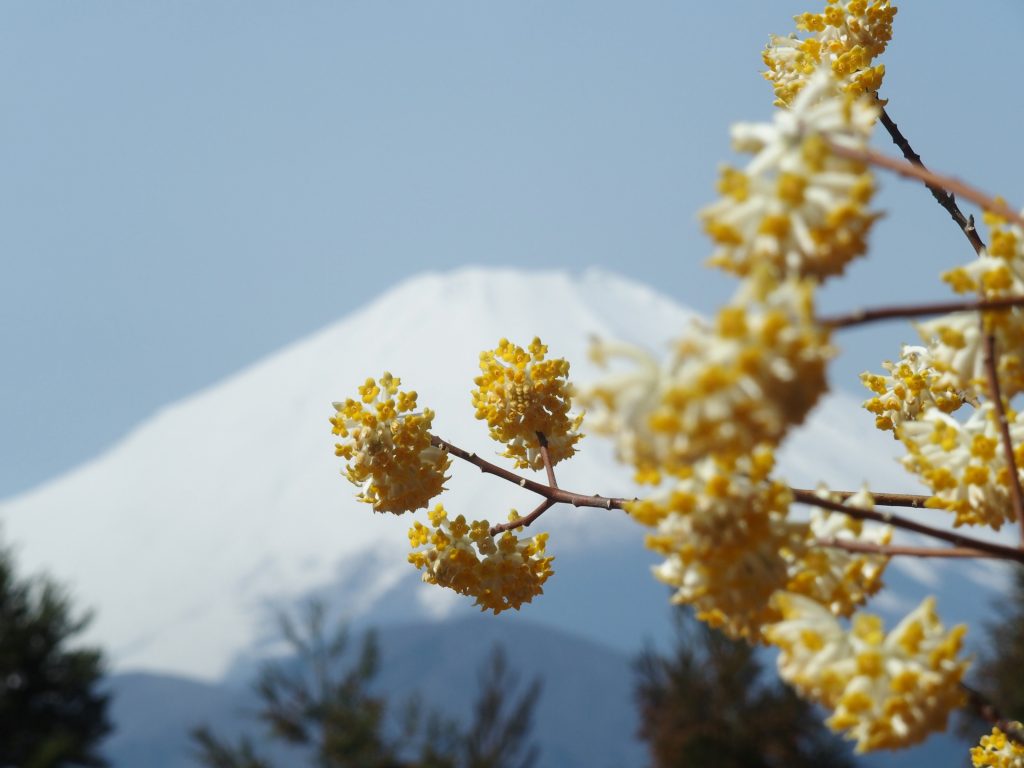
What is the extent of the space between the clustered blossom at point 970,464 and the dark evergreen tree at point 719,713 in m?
26.1

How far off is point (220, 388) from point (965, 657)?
172 metres

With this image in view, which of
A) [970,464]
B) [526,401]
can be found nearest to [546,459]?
[526,401]

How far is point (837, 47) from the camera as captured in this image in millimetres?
3092

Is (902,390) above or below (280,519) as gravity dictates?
below

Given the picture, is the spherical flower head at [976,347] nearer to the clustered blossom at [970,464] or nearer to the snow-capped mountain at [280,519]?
the clustered blossom at [970,464]

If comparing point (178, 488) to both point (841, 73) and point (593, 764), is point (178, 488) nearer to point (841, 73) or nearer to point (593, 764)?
point (593, 764)

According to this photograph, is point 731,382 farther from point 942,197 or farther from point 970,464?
point 942,197

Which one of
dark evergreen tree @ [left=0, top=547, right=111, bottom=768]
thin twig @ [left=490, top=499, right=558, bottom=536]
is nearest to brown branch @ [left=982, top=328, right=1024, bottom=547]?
thin twig @ [left=490, top=499, right=558, bottom=536]

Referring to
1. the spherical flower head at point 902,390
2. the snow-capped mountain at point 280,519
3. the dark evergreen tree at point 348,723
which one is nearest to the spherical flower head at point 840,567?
the spherical flower head at point 902,390

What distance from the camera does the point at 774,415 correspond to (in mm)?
1078

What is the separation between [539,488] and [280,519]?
6396 inches

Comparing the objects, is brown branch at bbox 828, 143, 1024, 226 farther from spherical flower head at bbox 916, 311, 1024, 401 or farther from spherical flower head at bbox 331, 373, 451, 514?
spherical flower head at bbox 331, 373, 451, 514

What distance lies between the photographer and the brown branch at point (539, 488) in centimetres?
219

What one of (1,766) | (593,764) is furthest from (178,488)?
(1,766)
